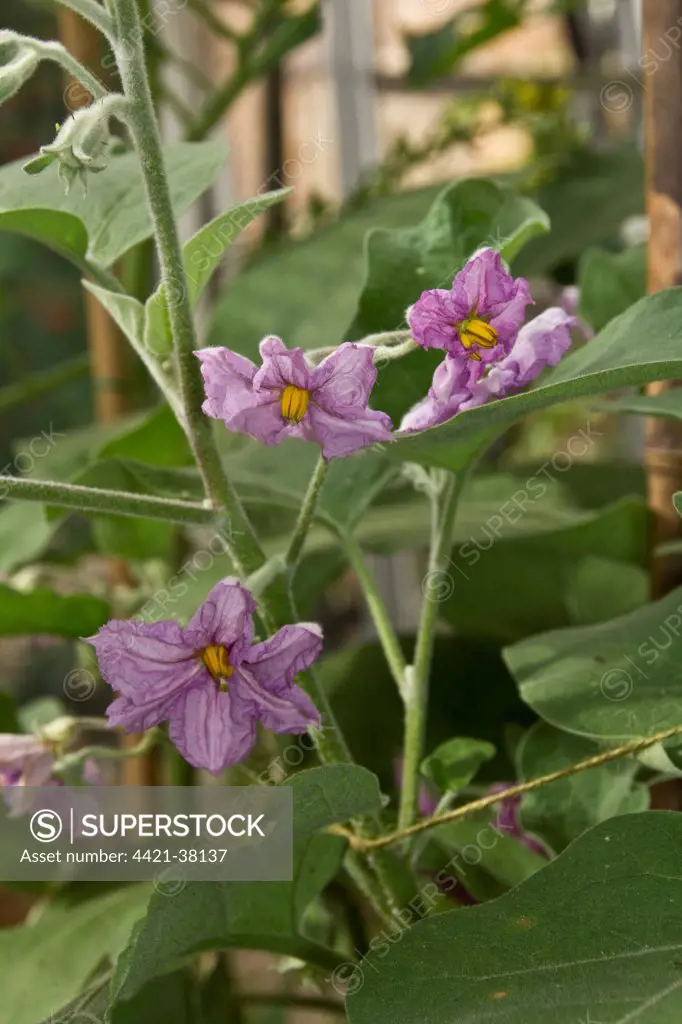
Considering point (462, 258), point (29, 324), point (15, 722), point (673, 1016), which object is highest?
point (462, 258)

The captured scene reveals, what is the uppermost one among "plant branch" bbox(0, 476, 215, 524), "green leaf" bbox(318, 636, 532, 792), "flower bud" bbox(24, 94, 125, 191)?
"flower bud" bbox(24, 94, 125, 191)

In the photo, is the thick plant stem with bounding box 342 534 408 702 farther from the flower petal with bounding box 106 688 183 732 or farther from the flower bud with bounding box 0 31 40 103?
the flower bud with bounding box 0 31 40 103

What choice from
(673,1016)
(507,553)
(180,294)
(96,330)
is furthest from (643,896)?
(96,330)

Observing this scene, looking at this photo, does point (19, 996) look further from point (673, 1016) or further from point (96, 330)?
point (96, 330)

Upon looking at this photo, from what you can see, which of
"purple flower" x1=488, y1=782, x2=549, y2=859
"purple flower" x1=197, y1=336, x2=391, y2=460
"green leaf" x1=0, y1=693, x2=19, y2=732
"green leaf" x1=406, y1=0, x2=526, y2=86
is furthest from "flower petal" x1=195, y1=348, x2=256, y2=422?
"green leaf" x1=406, y1=0, x2=526, y2=86

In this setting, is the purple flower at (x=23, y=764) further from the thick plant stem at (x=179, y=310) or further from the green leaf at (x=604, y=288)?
the green leaf at (x=604, y=288)
